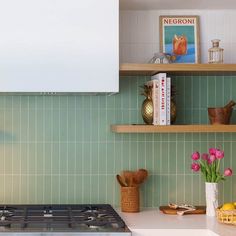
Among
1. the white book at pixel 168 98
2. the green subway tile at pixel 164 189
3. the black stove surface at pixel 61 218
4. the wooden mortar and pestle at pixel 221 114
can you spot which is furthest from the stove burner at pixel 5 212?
the wooden mortar and pestle at pixel 221 114

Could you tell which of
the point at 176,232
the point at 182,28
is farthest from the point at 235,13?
the point at 176,232

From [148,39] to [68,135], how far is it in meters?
0.74

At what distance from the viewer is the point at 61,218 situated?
3.27 meters

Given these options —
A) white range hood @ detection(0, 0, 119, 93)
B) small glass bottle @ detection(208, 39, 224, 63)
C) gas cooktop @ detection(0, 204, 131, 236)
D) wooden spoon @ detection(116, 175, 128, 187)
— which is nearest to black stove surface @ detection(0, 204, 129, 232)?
gas cooktop @ detection(0, 204, 131, 236)

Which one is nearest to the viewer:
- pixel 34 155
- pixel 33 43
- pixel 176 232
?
pixel 176 232

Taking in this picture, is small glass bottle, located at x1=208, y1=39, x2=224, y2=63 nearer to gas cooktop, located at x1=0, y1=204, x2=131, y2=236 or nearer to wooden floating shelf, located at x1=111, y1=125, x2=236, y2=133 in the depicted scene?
wooden floating shelf, located at x1=111, y1=125, x2=236, y2=133

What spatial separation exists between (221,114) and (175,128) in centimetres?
31

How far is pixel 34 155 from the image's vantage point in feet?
12.2

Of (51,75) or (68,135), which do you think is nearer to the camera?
Result: (51,75)

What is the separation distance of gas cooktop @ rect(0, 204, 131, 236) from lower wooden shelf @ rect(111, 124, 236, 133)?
46 cm

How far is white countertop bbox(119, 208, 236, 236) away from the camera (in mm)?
3033

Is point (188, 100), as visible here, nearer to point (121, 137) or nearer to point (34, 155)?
point (121, 137)

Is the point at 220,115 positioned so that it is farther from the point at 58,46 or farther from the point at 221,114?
the point at 58,46

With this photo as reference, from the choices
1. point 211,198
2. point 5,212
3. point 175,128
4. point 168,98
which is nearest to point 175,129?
point 175,128
